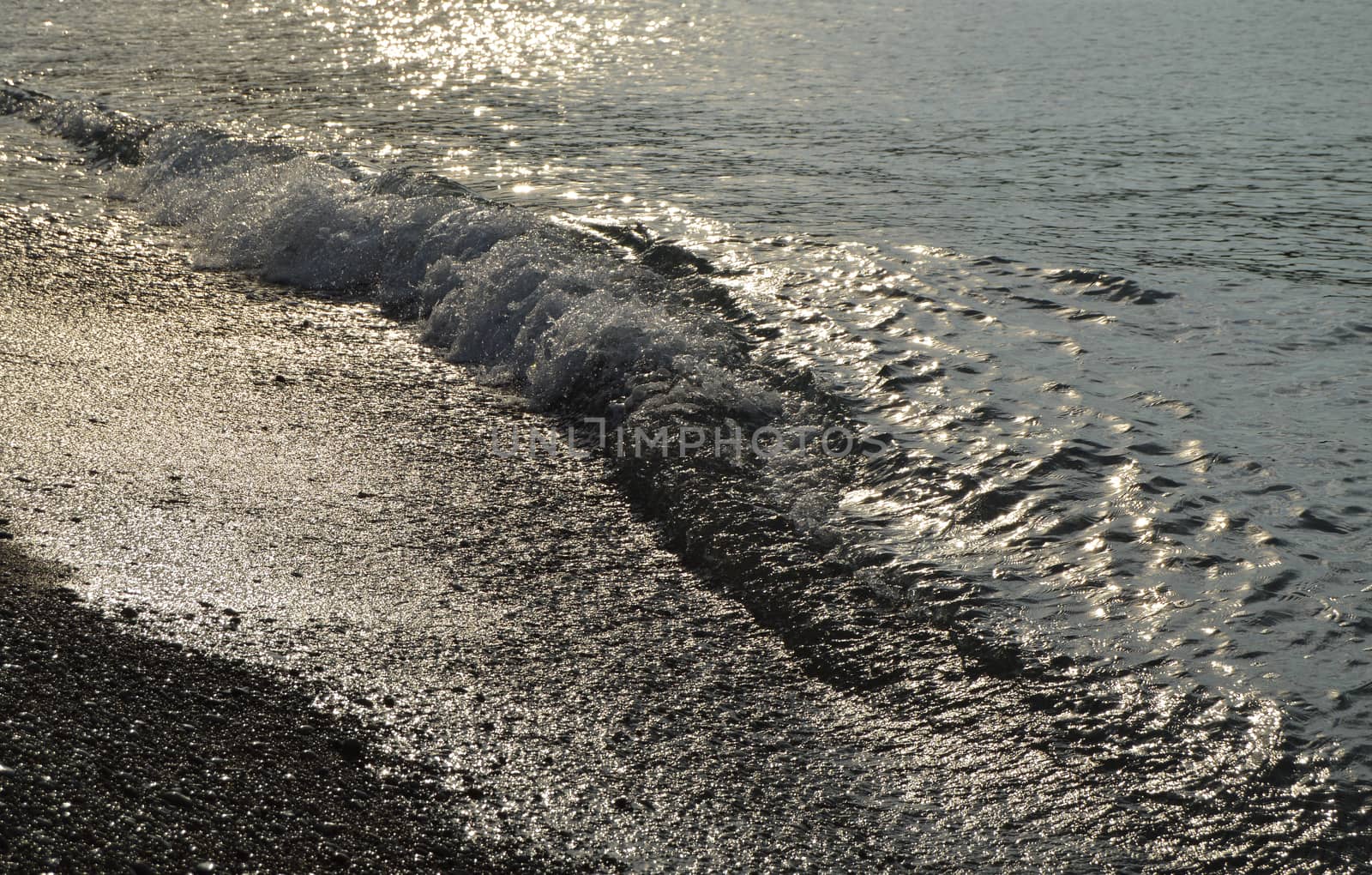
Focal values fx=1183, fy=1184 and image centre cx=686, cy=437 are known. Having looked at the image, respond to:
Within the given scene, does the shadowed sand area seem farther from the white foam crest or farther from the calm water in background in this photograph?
the white foam crest

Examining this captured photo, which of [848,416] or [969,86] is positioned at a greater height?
[969,86]

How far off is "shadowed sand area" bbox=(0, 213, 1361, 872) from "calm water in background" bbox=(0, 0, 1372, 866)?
0.67 meters

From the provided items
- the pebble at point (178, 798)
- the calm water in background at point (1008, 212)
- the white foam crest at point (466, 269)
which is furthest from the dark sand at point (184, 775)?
the white foam crest at point (466, 269)

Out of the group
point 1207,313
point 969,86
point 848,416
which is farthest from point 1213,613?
point 969,86

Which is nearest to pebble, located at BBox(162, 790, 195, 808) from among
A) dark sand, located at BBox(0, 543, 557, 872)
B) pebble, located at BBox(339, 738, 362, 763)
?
dark sand, located at BBox(0, 543, 557, 872)

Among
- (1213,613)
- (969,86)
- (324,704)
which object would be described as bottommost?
(324,704)

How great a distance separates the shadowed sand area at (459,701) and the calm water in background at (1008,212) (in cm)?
67

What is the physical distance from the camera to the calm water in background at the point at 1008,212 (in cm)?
408

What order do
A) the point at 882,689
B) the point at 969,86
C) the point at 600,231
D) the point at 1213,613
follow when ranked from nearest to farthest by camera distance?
the point at 882,689 → the point at 1213,613 → the point at 600,231 → the point at 969,86

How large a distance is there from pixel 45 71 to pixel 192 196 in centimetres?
639

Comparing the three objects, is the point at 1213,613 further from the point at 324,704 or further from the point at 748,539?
the point at 324,704

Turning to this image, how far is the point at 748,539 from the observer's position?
14.3 feet

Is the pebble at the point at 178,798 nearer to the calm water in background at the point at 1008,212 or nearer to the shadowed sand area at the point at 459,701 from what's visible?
the shadowed sand area at the point at 459,701

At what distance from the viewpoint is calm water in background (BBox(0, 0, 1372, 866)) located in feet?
13.4
